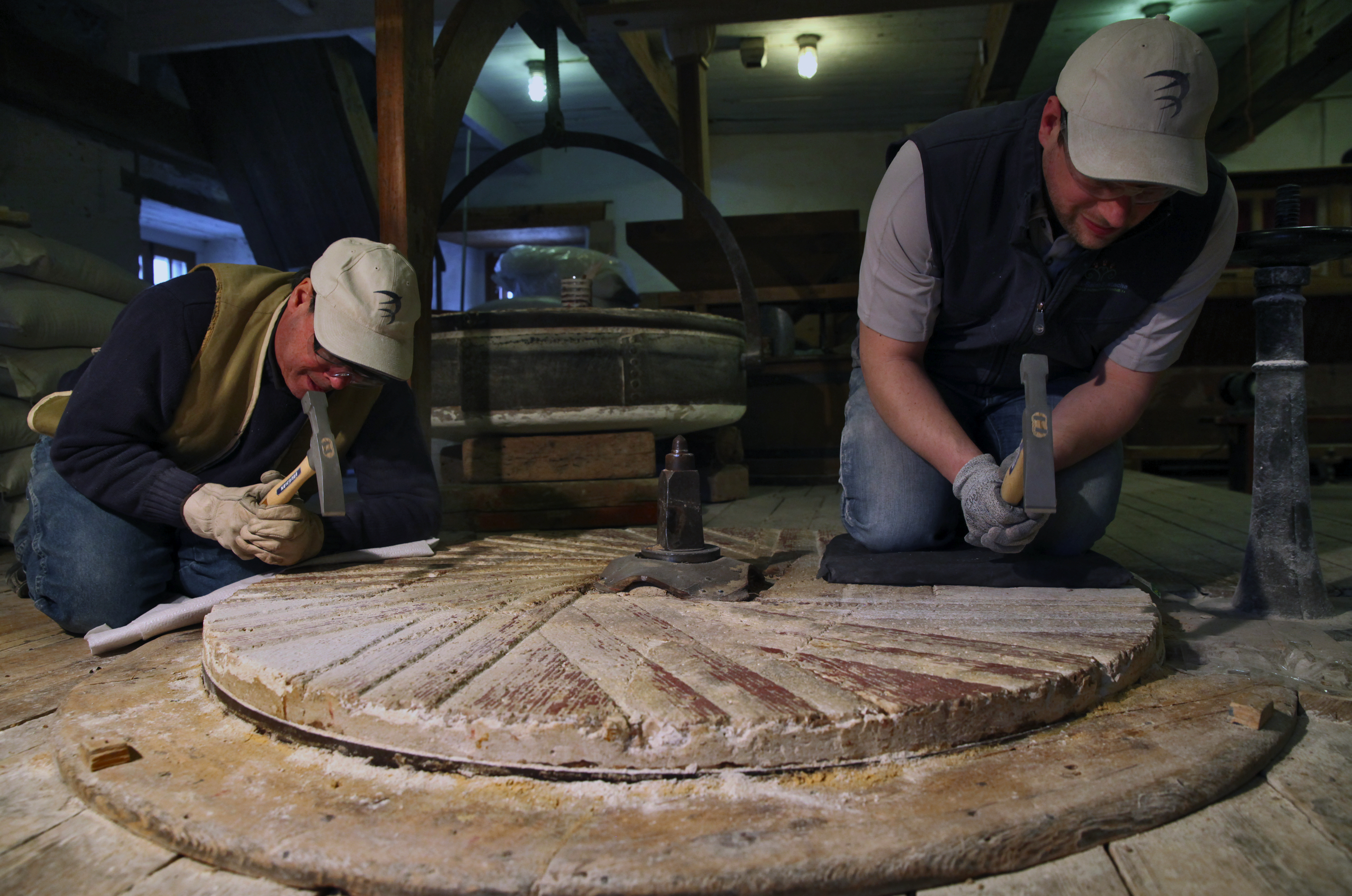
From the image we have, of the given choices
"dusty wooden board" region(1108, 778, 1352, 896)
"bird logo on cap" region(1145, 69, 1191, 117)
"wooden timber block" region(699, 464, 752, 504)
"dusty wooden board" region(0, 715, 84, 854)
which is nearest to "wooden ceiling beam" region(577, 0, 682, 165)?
"wooden timber block" region(699, 464, 752, 504)

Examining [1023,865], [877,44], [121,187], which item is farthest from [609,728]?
[877,44]

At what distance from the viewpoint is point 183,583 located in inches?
72.7

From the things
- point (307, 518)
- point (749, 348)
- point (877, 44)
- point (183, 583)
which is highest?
point (877, 44)

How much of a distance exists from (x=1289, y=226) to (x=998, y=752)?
126 cm

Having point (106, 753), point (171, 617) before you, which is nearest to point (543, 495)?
point (171, 617)

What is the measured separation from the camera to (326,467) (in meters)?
1.55

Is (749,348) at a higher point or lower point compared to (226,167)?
lower

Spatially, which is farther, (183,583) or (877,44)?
(877,44)

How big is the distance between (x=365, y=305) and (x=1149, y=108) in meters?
1.37

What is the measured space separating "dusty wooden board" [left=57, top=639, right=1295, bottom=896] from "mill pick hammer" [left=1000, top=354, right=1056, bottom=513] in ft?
1.03

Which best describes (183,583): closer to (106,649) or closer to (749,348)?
(106,649)

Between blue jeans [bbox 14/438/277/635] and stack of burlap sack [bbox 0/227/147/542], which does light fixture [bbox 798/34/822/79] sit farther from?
blue jeans [bbox 14/438/277/635]

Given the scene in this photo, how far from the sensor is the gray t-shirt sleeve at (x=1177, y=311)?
158 centimetres

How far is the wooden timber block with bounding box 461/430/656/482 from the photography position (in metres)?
2.82
